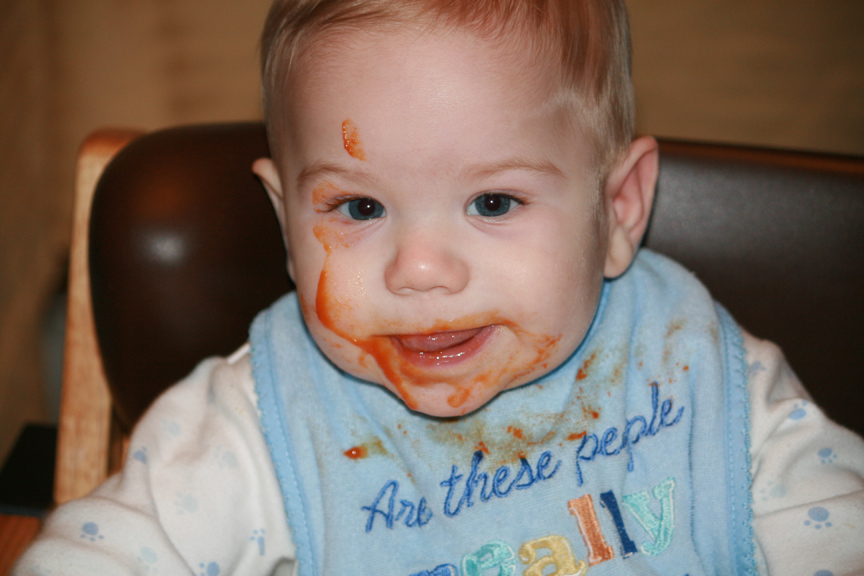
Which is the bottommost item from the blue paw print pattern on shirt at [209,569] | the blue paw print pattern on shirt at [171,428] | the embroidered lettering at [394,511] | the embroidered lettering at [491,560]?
the embroidered lettering at [491,560]

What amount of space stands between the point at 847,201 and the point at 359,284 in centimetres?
64

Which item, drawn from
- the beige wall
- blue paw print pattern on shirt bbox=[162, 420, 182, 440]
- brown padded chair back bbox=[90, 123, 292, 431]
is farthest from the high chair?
the beige wall

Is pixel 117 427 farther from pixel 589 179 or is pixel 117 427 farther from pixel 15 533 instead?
pixel 589 179

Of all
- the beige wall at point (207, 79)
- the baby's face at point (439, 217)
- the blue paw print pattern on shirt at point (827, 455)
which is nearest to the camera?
the baby's face at point (439, 217)

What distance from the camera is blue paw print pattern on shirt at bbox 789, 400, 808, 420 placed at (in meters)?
0.77

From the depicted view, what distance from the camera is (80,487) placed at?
3.24 feet

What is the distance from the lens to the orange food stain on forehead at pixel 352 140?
0.66 m

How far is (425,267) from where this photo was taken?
0.65 meters

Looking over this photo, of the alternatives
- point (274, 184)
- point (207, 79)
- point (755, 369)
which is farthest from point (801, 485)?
point (207, 79)

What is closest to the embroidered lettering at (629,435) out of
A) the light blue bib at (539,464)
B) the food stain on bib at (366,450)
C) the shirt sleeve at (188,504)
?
the light blue bib at (539,464)

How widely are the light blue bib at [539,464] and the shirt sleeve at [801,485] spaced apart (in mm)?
24

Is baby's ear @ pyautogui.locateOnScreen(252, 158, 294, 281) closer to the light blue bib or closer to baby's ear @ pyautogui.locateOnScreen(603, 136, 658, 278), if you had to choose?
the light blue bib

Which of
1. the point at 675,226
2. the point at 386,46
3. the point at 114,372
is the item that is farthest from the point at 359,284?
the point at 675,226

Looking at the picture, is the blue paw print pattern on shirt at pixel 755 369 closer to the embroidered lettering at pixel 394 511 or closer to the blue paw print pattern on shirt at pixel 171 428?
the embroidered lettering at pixel 394 511
